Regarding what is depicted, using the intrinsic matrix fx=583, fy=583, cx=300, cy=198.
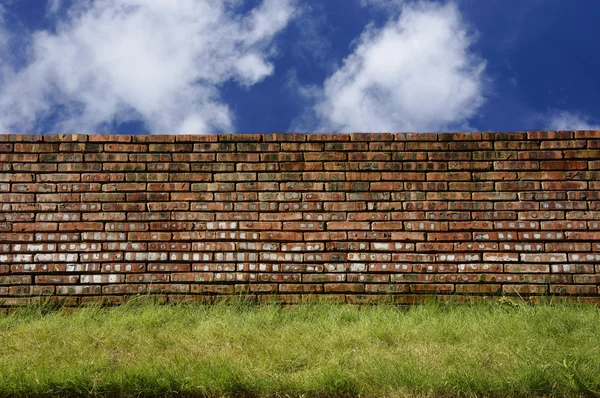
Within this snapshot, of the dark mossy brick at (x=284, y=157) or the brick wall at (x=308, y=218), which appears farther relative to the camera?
the dark mossy brick at (x=284, y=157)

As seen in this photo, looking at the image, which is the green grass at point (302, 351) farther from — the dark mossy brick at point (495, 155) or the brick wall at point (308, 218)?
the dark mossy brick at point (495, 155)

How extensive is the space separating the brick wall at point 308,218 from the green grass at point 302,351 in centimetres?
29

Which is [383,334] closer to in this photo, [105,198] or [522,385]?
[522,385]

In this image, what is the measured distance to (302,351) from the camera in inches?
182

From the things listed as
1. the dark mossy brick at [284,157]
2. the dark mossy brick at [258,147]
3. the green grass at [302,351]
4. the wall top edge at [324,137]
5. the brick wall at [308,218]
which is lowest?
the green grass at [302,351]

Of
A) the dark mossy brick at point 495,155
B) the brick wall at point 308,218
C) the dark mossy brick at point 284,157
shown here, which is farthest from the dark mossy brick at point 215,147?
the dark mossy brick at point 495,155

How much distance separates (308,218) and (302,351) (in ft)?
5.82

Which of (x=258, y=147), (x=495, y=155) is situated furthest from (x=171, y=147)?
(x=495, y=155)

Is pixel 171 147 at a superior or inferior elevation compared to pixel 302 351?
superior

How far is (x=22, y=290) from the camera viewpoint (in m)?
6.18

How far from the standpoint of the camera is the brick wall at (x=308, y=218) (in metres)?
6.05

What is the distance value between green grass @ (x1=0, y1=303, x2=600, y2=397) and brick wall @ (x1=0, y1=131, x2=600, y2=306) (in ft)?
0.95

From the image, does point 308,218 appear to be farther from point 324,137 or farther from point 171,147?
point 171,147

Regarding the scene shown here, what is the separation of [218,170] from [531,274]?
3.47 meters
